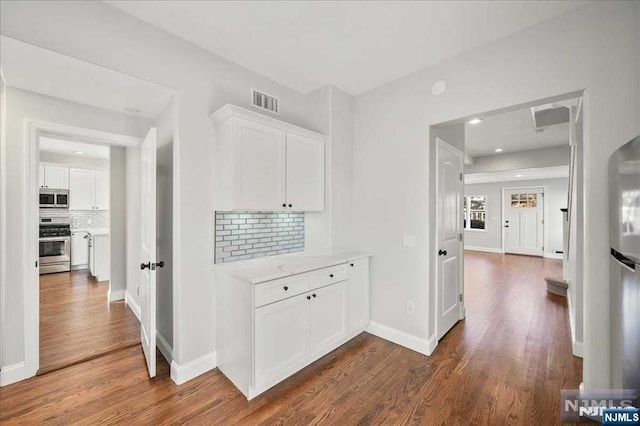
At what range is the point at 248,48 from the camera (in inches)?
95.6

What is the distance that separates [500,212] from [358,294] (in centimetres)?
830

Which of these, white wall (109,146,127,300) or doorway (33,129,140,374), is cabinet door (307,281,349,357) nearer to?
doorway (33,129,140,374)

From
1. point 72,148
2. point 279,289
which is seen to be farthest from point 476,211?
point 72,148

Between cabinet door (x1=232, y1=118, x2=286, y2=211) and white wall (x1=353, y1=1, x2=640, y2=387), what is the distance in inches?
44.1

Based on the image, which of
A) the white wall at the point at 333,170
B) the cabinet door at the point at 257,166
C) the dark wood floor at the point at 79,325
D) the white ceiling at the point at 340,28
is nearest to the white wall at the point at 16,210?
A: the dark wood floor at the point at 79,325

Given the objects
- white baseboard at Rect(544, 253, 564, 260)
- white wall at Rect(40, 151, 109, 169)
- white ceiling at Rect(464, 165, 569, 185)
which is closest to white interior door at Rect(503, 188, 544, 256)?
white baseboard at Rect(544, 253, 564, 260)

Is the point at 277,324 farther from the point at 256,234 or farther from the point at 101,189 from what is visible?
the point at 101,189

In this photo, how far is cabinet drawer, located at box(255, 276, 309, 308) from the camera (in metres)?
2.04

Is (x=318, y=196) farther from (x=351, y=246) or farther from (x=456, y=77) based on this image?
(x=456, y=77)

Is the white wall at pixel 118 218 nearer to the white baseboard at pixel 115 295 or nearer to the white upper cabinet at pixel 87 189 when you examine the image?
the white baseboard at pixel 115 295

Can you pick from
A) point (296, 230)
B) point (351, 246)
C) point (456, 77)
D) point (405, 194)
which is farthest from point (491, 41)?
point (296, 230)

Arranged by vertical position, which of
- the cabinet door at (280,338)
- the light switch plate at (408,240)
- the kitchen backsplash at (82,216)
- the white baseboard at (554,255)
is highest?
the kitchen backsplash at (82,216)

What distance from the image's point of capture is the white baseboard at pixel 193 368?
2232 mm

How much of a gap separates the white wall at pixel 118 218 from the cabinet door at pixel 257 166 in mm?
3065
